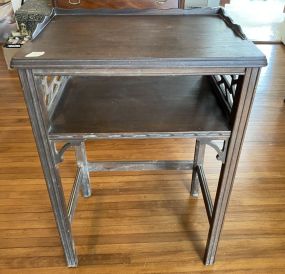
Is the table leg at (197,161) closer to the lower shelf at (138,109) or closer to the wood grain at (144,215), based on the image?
the wood grain at (144,215)

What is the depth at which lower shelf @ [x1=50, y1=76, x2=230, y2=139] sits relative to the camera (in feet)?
3.04

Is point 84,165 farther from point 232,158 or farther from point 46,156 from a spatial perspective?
point 232,158

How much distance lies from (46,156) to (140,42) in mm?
433

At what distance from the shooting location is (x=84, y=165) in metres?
1.50

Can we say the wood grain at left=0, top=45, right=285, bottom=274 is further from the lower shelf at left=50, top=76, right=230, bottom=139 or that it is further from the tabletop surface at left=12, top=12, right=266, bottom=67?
the tabletop surface at left=12, top=12, right=266, bottom=67

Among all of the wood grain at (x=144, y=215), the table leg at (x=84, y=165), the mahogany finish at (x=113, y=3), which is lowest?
the wood grain at (x=144, y=215)

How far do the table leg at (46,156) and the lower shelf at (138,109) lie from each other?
4 cm

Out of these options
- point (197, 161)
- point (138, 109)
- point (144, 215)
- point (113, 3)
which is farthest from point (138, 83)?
point (113, 3)

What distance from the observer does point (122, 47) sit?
2.89ft

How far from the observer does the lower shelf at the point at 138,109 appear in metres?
0.93

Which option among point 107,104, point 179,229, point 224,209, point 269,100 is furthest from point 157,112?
point 269,100

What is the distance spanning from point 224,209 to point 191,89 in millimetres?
434

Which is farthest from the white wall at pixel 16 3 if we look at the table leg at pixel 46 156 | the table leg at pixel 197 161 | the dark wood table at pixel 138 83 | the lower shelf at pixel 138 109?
the table leg at pixel 46 156

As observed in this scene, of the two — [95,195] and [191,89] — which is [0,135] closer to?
[95,195]
